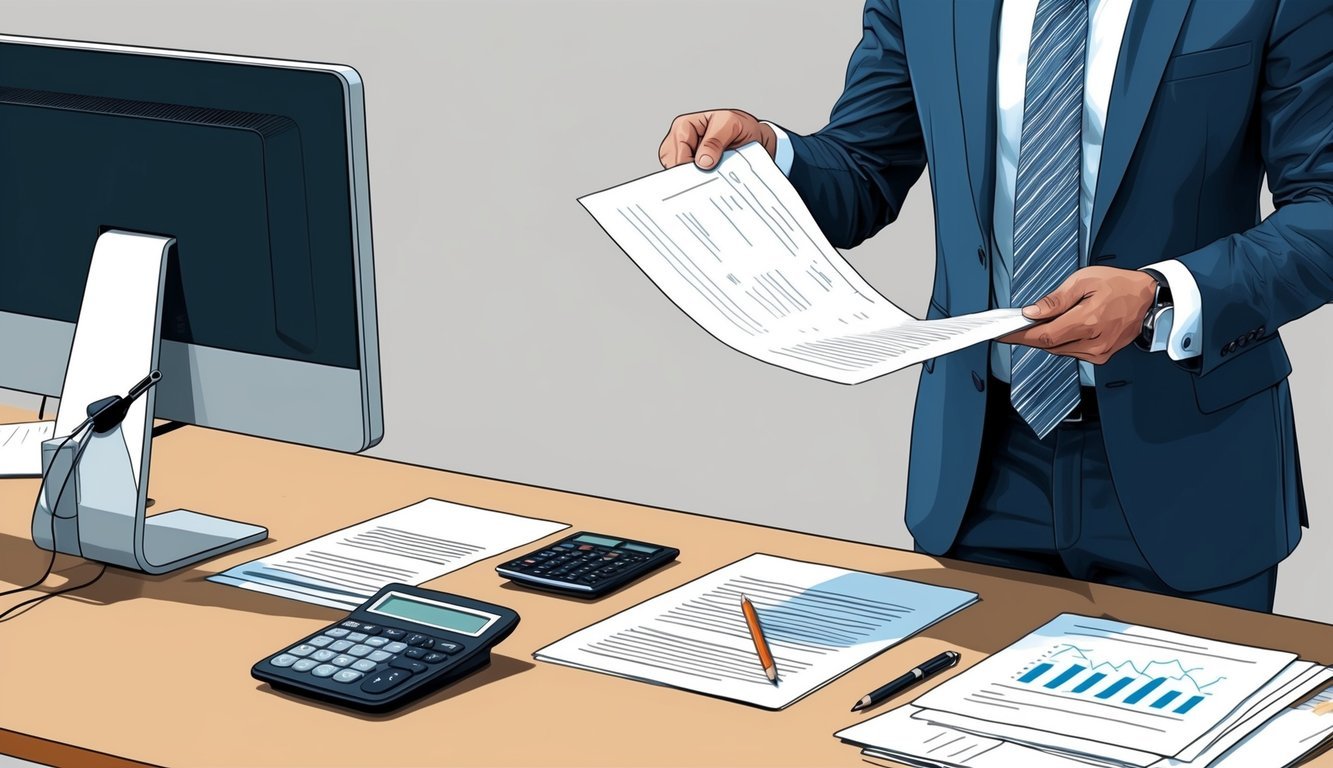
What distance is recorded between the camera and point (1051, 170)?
2.04 meters

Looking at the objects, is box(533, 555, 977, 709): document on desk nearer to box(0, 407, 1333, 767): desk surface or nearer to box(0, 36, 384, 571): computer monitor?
box(0, 407, 1333, 767): desk surface

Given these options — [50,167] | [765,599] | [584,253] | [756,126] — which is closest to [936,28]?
[756,126]

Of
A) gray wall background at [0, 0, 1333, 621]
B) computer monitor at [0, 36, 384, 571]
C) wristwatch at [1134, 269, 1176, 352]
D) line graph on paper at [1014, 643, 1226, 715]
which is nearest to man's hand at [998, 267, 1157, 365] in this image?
wristwatch at [1134, 269, 1176, 352]

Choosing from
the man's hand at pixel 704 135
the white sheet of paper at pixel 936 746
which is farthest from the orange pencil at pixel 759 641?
the man's hand at pixel 704 135

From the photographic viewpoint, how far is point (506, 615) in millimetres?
1670

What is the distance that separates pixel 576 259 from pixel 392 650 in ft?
7.71

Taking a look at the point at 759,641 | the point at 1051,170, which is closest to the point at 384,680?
the point at 759,641

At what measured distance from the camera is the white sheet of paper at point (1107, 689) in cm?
142

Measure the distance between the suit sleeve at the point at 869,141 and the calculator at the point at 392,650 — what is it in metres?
0.86

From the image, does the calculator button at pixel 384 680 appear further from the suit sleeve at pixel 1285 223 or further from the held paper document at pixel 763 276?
the suit sleeve at pixel 1285 223

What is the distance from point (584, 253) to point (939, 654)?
2.38 metres

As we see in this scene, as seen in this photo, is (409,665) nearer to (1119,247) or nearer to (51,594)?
(51,594)

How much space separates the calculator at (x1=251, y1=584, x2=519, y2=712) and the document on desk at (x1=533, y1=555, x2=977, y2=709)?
0.09 metres

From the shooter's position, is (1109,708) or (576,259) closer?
(1109,708)
